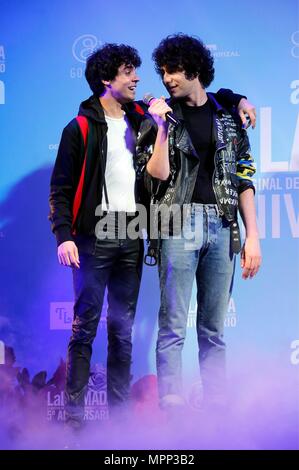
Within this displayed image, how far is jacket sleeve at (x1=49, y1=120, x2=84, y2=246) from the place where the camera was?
8.27 ft

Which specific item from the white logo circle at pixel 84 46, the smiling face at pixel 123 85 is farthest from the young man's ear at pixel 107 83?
the white logo circle at pixel 84 46

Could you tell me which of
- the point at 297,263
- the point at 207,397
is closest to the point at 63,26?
the point at 297,263

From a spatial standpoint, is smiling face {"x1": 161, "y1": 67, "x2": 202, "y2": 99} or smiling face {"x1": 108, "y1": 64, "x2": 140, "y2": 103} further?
smiling face {"x1": 108, "y1": 64, "x2": 140, "y2": 103}

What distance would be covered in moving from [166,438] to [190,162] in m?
1.11

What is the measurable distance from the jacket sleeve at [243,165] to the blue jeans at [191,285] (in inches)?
8.3

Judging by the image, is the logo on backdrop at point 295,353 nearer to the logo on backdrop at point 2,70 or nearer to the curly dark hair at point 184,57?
the curly dark hair at point 184,57

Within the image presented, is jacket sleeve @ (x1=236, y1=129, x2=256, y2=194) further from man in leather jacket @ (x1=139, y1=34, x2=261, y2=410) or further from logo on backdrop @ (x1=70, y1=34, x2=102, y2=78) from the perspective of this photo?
logo on backdrop @ (x1=70, y1=34, x2=102, y2=78)

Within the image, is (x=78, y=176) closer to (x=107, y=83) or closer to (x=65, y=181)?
(x=65, y=181)

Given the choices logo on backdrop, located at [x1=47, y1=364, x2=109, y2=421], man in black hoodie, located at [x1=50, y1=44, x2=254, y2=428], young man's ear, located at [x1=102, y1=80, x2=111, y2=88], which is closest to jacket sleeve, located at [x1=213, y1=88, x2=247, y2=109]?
man in black hoodie, located at [x1=50, y1=44, x2=254, y2=428]

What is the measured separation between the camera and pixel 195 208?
2404 mm

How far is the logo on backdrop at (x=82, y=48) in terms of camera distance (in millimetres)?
2959

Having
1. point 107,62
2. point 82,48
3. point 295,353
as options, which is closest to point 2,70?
point 82,48

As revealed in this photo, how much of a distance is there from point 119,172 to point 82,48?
0.75 meters

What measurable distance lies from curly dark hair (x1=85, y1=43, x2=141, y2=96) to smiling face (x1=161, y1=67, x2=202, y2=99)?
238mm
